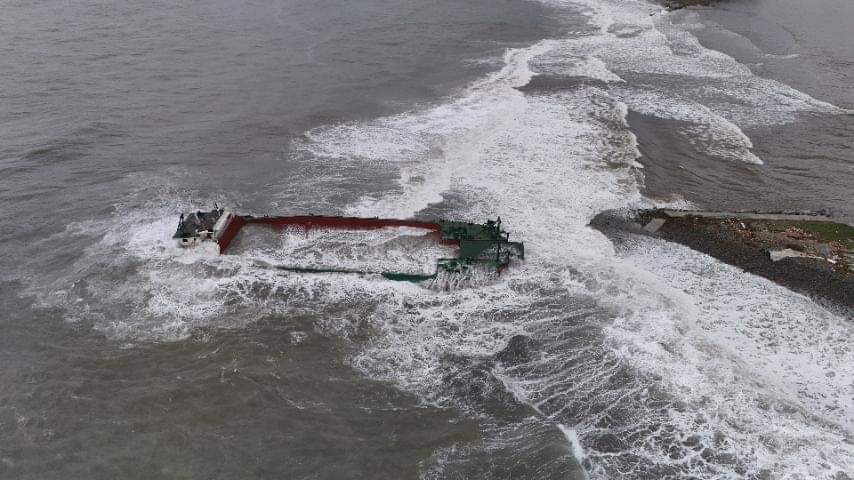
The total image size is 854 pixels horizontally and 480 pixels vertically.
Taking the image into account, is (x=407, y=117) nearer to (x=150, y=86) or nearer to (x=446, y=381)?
(x=150, y=86)

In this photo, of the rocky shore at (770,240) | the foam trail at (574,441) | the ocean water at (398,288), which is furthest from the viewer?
the rocky shore at (770,240)

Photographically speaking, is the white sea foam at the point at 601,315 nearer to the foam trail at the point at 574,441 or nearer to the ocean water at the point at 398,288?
the ocean water at the point at 398,288

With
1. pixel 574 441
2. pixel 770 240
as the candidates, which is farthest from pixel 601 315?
pixel 770 240

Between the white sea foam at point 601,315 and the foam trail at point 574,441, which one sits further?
the white sea foam at point 601,315

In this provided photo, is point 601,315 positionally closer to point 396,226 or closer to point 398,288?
point 398,288

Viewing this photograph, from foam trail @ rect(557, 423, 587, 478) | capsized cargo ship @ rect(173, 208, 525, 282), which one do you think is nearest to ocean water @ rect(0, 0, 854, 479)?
Result: foam trail @ rect(557, 423, 587, 478)

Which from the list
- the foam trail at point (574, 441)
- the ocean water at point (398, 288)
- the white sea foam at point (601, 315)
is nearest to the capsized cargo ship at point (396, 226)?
the ocean water at point (398, 288)

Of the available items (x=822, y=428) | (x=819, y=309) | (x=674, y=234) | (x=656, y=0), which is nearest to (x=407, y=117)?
(x=674, y=234)
